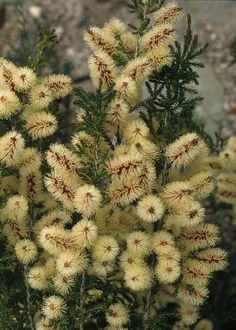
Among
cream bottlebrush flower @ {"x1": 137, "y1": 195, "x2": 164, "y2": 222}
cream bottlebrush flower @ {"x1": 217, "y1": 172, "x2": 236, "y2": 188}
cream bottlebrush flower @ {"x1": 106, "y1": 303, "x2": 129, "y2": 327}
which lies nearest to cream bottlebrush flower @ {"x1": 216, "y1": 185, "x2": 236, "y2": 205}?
cream bottlebrush flower @ {"x1": 217, "y1": 172, "x2": 236, "y2": 188}

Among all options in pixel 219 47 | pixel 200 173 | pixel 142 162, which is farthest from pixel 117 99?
pixel 219 47

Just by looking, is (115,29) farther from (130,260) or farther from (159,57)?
(130,260)

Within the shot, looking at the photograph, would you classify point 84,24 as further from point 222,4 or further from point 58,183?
point 58,183

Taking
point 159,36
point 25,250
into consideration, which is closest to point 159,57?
point 159,36

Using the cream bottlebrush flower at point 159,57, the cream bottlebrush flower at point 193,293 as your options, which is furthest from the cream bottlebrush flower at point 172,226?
the cream bottlebrush flower at point 159,57

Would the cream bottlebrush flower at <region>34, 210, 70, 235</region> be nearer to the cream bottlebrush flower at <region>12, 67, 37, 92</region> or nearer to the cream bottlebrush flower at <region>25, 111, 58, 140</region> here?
the cream bottlebrush flower at <region>25, 111, 58, 140</region>
